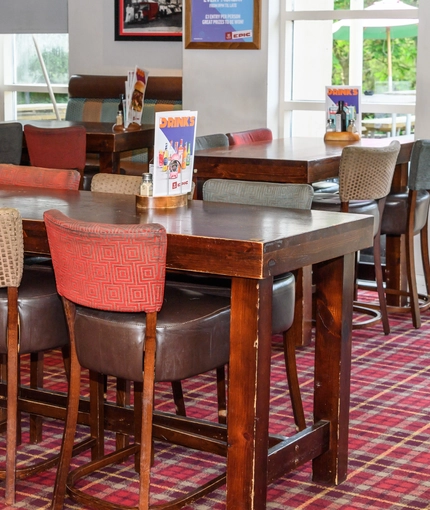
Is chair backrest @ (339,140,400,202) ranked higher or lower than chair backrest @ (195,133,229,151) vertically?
lower

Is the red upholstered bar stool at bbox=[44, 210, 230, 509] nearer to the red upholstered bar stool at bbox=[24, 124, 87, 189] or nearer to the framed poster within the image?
the red upholstered bar stool at bbox=[24, 124, 87, 189]

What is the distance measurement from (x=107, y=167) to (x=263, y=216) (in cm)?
324

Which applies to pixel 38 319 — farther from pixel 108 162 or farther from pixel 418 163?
pixel 108 162

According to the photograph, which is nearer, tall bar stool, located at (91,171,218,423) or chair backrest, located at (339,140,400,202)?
tall bar stool, located at (91,171,218,423)

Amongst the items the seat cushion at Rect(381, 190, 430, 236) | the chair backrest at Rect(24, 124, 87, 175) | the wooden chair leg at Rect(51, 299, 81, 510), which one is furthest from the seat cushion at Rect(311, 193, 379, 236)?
the wooden chair leg at Rect(51, 299, 81, 510)

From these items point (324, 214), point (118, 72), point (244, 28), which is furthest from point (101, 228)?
point (118, 72)

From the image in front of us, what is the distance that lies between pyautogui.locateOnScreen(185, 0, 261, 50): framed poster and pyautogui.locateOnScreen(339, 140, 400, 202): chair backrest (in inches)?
80.7

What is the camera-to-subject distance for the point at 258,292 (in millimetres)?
2600

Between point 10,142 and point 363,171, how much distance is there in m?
2.52

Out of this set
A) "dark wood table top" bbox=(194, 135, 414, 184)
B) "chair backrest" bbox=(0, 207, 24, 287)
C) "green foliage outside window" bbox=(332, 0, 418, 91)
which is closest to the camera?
"chair backrest" bbox=(0, 207, 24, 287)

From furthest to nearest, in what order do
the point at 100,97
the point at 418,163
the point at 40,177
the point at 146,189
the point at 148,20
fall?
1. the point at 100,97
2. the point at 148,20
3. the point at 418,163
4. the point at 40,177
5. the point at 146,189

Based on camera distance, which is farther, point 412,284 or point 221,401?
point 412,284

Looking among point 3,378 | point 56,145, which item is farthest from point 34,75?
point 3,378

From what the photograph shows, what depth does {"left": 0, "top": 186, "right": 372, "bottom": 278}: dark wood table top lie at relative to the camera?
2.59 meters
